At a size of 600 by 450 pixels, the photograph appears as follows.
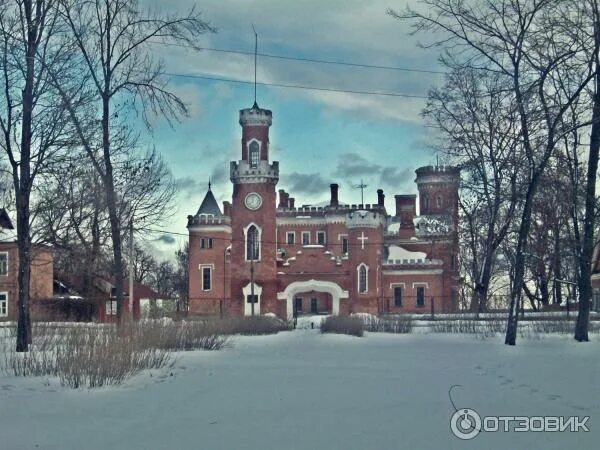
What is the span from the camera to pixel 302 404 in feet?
33.7

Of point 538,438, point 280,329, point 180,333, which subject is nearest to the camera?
point 538,438

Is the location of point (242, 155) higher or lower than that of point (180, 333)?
higher

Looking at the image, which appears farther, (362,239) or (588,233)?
(362,239)

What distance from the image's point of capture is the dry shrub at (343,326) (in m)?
28.9

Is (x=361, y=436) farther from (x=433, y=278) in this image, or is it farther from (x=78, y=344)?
(x=433, y=278)

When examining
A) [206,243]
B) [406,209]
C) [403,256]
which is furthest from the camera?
[406,209]

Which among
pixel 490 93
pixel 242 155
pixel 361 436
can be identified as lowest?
pixel 361 436

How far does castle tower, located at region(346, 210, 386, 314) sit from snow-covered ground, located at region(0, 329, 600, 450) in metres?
50.4

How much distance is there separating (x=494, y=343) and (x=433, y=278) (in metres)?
46.9

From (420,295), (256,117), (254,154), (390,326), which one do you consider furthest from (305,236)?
(390,326)

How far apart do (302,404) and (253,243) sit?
5767cm

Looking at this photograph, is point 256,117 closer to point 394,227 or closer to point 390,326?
point 394,227

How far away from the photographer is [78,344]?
12906mm

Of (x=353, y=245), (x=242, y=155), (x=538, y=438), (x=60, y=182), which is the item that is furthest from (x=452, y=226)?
(x=538, y=438)
